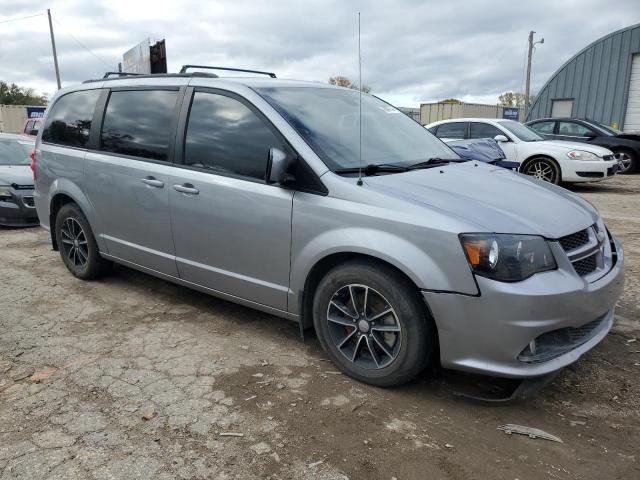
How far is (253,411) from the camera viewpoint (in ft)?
9.41

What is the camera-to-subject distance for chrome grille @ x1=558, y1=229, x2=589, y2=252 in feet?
9.22

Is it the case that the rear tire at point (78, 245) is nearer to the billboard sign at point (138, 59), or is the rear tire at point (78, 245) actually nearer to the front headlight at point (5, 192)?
the front headlight at point (5, 192)

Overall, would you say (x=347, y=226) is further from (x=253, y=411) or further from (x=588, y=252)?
(x=588, y=252)

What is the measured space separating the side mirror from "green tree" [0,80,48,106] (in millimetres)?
62734

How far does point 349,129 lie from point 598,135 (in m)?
12.8

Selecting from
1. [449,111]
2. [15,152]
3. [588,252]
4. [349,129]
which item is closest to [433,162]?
[349,129]

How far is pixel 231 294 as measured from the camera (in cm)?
372

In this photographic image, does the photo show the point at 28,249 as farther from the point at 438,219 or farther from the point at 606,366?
the point at 606,366

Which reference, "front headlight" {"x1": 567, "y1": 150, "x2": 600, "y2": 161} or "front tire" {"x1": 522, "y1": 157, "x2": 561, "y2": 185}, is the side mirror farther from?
"front headlight" {"x1": 567, "y1": 150, "x2": 600, "y2": 161}

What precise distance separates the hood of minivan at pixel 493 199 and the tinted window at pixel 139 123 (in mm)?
1783

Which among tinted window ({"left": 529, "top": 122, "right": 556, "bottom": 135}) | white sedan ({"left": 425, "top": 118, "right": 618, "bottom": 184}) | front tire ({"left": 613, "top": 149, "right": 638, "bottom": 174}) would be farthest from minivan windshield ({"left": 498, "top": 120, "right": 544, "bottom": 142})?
front tire ({"left": 613, "top": 149, "right": 638, "bottom": 174})

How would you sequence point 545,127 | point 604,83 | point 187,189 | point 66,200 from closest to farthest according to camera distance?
point 187,189 < point 66,200 < point 545,127 < point 604,83

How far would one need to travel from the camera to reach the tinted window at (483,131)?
11.1 meters

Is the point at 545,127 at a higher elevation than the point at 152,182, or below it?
higher
